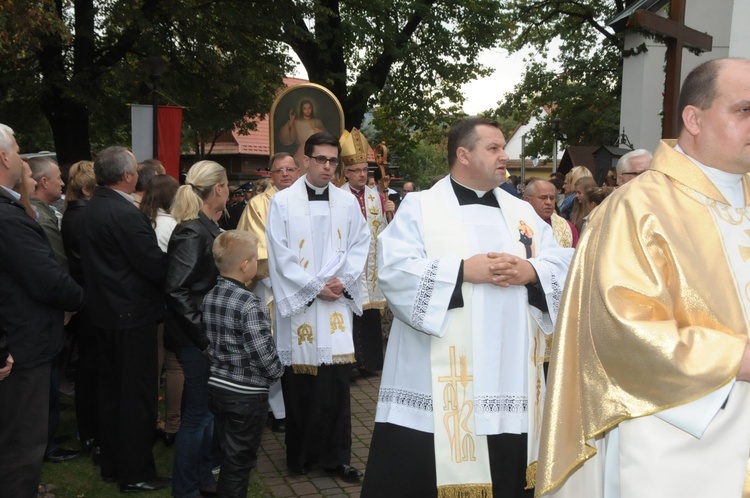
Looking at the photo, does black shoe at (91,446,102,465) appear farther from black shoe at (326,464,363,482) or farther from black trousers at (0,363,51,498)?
black shoe at (326,464,363,482)

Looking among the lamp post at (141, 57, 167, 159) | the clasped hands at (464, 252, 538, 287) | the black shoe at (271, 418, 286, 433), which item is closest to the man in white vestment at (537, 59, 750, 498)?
the clasped hands at (464, 252, 538, 287)

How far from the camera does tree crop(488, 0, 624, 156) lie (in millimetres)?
26625

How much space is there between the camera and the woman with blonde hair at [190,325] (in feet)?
14.0

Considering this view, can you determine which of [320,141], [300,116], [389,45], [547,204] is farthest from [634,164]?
[389,45]

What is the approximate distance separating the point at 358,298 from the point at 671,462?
3209 mm

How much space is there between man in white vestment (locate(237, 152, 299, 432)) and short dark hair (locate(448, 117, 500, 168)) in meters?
2.47

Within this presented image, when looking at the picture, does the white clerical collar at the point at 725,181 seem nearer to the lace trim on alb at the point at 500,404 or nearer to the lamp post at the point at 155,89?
the lace trim on alb at the point at 500,404

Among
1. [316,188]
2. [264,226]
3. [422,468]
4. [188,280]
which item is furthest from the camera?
[264,226]

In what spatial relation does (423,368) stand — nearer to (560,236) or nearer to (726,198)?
(726,198)

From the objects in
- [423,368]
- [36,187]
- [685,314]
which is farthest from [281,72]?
[685,314]

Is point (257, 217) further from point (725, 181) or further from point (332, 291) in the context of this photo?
point (725, 181)

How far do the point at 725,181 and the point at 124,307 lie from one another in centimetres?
349

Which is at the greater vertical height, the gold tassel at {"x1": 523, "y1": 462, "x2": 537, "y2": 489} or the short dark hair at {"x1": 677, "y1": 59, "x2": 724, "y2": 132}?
the short dark hair at {"x1": 677, "y1": 59, "x2": 724, "y2": 132}

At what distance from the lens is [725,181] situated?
2.49 meters
